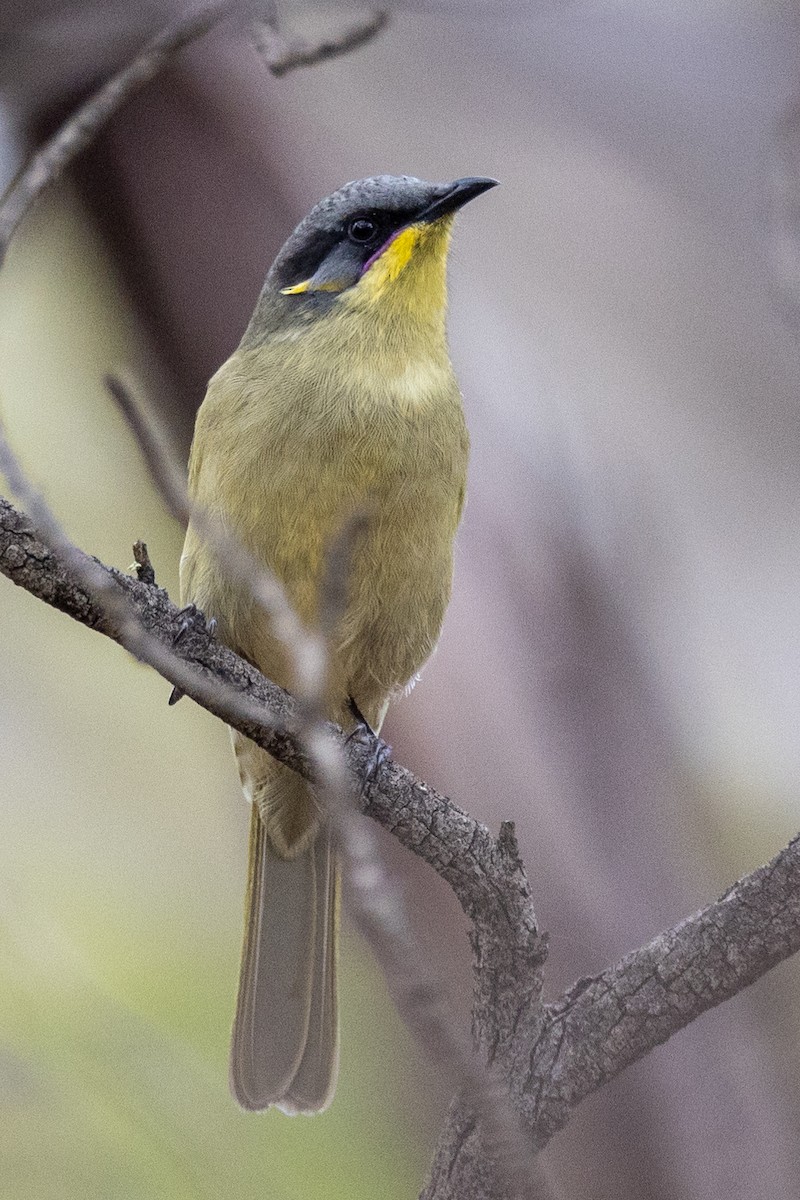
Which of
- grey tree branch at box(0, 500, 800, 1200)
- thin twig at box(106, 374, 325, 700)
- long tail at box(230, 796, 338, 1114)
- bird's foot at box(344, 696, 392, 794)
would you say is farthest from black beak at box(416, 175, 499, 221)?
thin twig at box(106, 374, 325, 700)

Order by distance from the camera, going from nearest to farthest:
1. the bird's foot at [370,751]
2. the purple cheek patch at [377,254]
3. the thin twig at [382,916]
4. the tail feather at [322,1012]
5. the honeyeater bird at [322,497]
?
the thin twig at [382,916] → the bird's foot at [370,751] → the honeyeater bird at [322,497] → the tail feather at [322,1012] → the purple cheek patch at [377,254]

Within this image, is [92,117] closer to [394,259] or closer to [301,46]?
[301,46]

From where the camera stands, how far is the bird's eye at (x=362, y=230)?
432 centimetres

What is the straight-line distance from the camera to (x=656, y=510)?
5.01 m

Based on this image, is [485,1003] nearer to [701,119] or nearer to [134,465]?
[134,465]

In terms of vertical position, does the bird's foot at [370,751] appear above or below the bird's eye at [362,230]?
below

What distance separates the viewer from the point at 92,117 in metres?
3.41

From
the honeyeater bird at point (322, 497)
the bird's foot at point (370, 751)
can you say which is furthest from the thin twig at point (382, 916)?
the honeyeater bird at point (322, 497)

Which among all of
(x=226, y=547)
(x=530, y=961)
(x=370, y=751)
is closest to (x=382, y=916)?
(x=226, y=547)

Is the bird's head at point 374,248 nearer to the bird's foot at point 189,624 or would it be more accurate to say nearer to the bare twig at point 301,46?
the bare twig at point 301,46

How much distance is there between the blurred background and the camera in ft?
13.0

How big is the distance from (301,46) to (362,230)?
0.67 m

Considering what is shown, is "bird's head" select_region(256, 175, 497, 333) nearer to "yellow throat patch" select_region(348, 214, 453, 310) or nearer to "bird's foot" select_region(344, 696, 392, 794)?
"yellow throat patch" select_region(348, 214, 453, 310)

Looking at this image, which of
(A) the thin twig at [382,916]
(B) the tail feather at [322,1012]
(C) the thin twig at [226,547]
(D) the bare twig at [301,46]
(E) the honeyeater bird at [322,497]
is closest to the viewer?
(A) the thin twig at [382,916]
